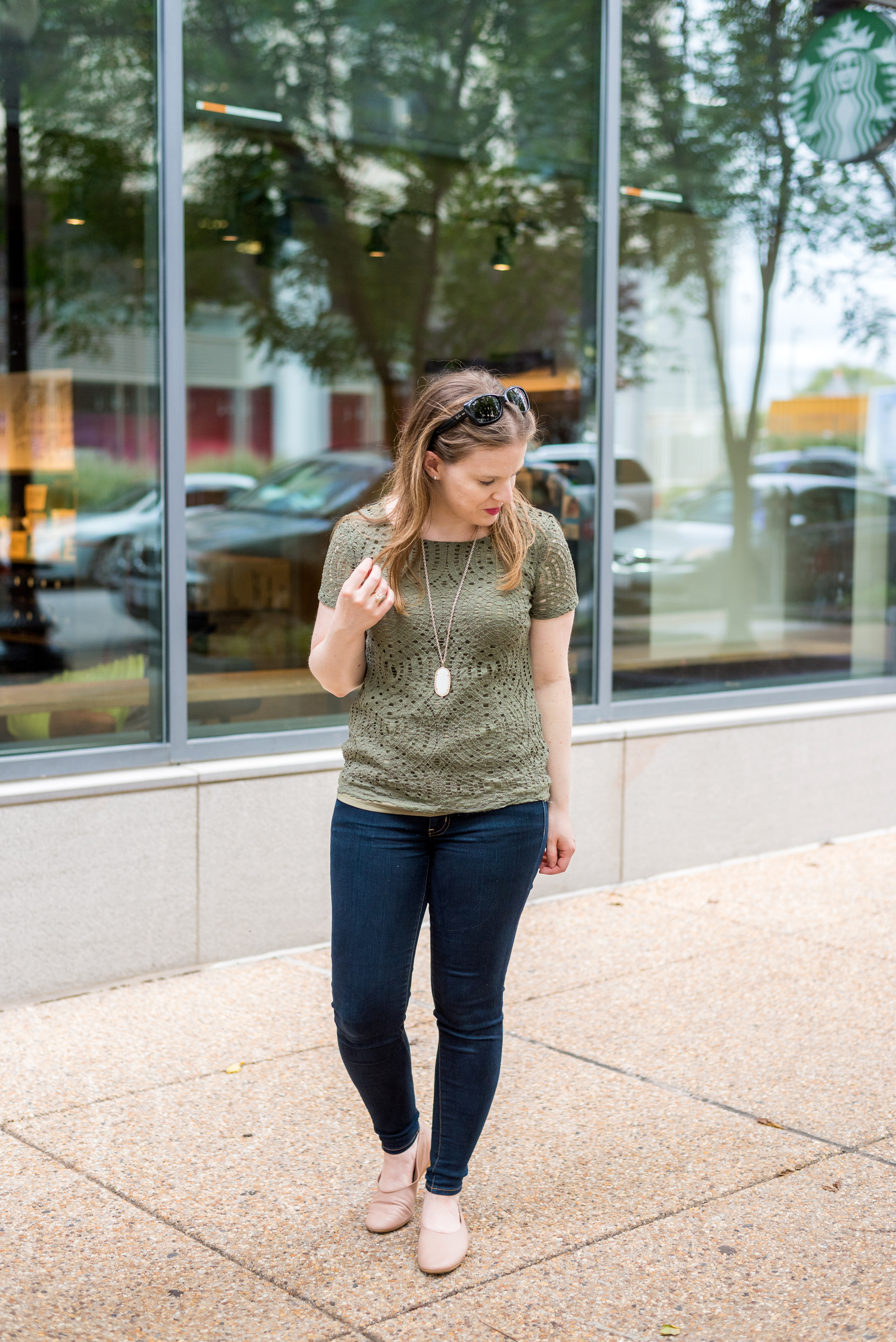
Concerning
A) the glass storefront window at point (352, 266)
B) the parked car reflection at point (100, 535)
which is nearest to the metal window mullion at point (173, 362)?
the glass storefront window at point (352, 266)

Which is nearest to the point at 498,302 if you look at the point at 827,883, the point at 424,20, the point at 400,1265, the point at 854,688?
the point at 424,20

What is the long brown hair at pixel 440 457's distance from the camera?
285 cm

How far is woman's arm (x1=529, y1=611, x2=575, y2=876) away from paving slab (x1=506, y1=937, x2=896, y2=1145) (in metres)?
1.24

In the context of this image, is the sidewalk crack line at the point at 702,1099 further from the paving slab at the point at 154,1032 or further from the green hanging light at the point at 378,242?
the green hanging light at the point at 378,242

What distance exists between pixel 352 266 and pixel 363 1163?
35.0ft

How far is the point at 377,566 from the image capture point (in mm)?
2832

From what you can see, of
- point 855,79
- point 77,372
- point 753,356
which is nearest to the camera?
point 855,79

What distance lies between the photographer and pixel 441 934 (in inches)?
117

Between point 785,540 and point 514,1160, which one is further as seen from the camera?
point 785,540

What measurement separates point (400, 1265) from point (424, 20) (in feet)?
28.0

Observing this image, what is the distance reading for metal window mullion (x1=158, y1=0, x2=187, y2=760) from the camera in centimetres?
502

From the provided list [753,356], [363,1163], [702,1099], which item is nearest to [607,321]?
[753,356]

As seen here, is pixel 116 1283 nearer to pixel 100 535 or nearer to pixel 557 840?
pixel 557 840

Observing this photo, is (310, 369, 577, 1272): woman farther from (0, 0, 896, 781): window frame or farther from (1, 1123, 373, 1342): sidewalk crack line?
(0, 0, 896, 781): window frame
